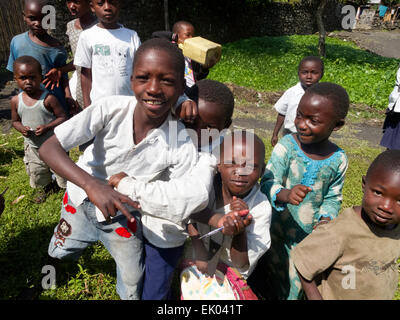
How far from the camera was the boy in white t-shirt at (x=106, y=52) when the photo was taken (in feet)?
9.27

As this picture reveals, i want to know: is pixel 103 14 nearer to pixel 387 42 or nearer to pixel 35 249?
pixel 35 249

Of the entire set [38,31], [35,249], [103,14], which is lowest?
[35,249]

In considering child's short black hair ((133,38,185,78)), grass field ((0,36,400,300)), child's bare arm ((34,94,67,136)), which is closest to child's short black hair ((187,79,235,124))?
child's short black hair ((133,38,185,78))

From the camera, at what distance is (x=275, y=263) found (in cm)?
227

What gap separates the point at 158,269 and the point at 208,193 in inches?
26.3

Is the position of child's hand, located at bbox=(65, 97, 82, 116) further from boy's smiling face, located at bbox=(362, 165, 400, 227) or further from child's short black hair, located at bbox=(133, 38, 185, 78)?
boy's smiling face, located at bbox=(362, 165, 400, 227)

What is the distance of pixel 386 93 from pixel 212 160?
28.8 feet

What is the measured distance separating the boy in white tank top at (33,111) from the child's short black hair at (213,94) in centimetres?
175

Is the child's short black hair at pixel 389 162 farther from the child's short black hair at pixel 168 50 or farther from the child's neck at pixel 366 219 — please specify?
the child's short black hair at pixel 168 50

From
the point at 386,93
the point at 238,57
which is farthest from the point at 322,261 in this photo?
the point at 238,57

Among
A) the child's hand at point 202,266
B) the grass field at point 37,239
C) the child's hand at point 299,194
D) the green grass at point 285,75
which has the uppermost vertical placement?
the child's hand at point 299,194

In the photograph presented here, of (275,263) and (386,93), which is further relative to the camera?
(386,93)

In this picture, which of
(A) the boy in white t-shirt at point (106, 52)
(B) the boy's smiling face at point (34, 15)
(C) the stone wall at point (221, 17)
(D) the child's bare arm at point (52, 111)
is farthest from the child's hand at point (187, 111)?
(C) the stone wall at point (221, 17)

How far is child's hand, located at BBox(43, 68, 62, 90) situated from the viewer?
3.12 m
